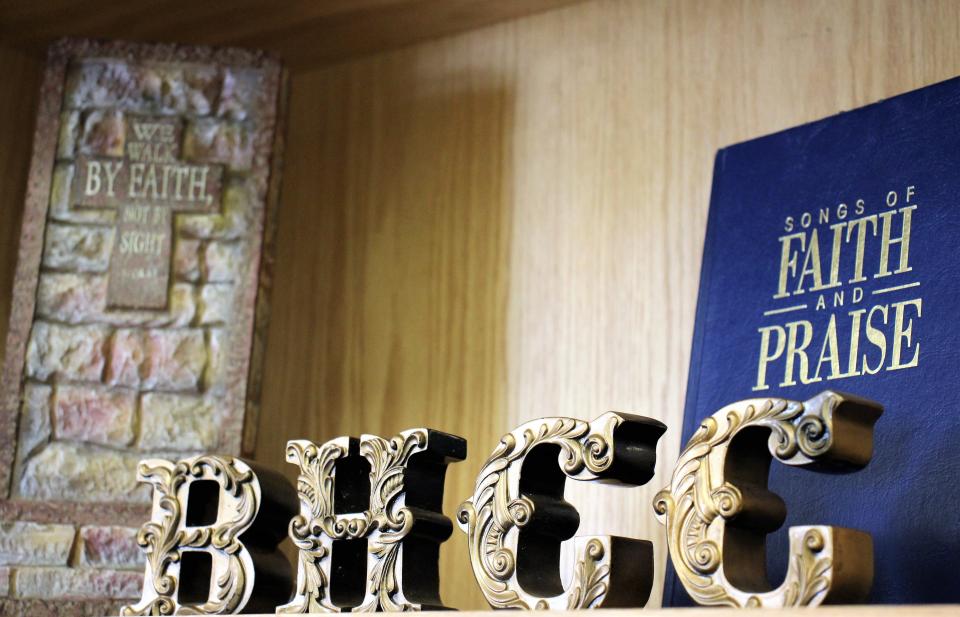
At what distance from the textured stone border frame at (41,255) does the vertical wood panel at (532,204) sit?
0.16 m

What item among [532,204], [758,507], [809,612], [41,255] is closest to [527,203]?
[532,204]

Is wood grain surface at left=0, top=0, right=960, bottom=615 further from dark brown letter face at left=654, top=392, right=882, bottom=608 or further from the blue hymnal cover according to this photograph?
dark brown letter face at left=654, top=392, right=882, bottom=608

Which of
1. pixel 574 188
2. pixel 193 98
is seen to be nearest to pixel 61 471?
pixel 193 98

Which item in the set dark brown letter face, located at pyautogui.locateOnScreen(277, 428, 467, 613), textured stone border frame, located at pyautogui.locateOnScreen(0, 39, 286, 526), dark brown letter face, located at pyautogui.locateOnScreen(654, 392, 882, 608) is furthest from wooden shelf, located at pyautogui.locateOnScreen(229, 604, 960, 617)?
textured stone border frame, located at pyautogui.locateOnScreen(0, 39, 286, 526)

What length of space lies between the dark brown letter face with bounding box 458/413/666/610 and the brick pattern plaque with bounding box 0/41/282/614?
20.8 inches

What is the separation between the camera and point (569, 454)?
0.97 meters

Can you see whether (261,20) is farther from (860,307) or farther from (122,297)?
(860,307)

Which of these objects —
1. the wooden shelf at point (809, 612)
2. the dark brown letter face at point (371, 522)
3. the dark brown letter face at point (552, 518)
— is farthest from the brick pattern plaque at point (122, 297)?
the wooden shelf at point (809, 612)

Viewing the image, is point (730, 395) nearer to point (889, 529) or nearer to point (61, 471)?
point (889, 529)

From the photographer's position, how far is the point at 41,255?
1.52 m

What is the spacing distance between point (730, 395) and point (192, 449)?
0.62 metres

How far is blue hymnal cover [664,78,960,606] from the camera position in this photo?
109 cm

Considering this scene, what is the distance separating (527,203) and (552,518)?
0.63m

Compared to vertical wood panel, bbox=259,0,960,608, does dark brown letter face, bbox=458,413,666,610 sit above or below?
below
